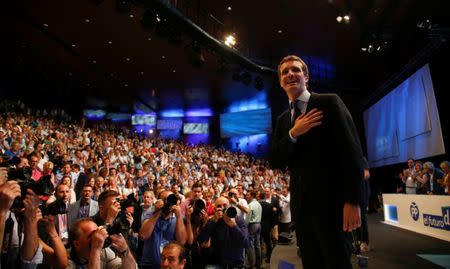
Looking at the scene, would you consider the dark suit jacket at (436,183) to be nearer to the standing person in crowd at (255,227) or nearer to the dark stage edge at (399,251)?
the dark stage edge at (399,251)

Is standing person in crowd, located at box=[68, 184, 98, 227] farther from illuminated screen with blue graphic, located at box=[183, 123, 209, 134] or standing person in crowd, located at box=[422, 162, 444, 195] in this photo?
illuminated screen with blue graphic, located at box=[183, 123, 209, 134]

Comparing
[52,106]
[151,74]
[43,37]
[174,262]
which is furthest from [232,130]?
[174,262]

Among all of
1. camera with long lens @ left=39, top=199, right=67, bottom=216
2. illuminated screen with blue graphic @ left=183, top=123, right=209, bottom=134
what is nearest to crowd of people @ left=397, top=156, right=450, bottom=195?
camera with long lens @ left=39, top=199, right=67, bottom=216

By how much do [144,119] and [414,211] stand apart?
53.4ft

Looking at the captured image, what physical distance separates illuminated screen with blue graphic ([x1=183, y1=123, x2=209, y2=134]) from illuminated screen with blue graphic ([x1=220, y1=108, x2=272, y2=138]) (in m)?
1.16

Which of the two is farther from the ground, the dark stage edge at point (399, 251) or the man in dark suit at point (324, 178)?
the man in dark suit at point (324, 178)

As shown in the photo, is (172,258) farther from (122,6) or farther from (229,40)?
(229,40)

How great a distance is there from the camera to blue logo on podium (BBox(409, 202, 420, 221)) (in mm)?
7005

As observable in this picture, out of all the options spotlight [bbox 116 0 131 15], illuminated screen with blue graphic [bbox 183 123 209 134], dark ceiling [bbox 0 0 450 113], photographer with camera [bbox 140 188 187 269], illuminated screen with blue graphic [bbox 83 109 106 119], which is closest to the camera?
photographer with camera [bbox 140 188 187 269]

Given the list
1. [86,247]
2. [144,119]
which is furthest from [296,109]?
[144,119]

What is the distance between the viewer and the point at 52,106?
16953 mm

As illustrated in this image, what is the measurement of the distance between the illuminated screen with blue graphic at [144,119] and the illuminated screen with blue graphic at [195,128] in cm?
202

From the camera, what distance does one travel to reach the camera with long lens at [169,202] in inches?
116

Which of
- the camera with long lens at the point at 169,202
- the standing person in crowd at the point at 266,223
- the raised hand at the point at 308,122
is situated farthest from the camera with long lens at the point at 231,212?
the standing person in crowd at the point at 266,223
